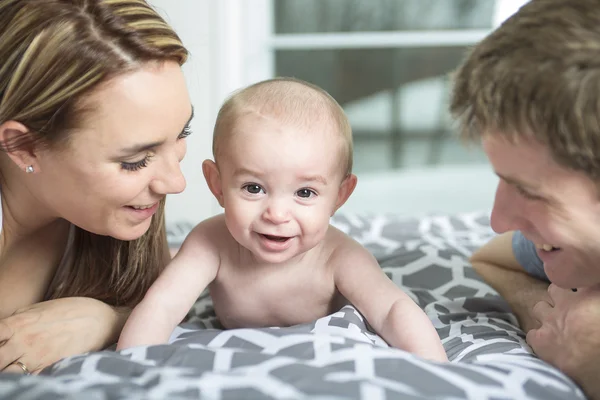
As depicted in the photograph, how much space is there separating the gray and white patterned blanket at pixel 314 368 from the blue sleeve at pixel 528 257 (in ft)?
0.48

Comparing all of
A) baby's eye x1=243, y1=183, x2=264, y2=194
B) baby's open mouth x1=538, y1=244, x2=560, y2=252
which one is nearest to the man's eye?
baby's open mouth x1=538, y1=244, x2=560, y2=252

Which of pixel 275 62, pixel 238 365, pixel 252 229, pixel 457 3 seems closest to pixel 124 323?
pixel 252 229

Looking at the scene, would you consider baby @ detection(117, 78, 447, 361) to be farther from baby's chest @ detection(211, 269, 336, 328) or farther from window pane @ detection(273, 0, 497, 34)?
window pane @ detection(273, 0, 497, 34)

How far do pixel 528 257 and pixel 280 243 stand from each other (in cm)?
62

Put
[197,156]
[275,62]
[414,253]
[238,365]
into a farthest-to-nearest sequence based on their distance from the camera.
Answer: [275,62] → [197,156] → [414,253] → [238,365]

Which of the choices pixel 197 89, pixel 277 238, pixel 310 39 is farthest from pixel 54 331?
pixel 310 39

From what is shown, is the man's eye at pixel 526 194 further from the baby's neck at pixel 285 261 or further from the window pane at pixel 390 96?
the window pane at pixel 390 96

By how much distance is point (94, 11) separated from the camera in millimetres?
1333

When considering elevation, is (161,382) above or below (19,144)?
below

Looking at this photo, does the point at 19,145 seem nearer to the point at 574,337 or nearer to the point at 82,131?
the point at 82,131

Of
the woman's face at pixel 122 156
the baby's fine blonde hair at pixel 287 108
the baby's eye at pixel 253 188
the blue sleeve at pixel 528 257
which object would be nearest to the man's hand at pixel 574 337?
the blue sleeve at pixel 528 257

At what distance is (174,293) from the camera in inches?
56.6

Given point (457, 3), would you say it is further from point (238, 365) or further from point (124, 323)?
point (238, 365)

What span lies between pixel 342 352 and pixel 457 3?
116 inches
